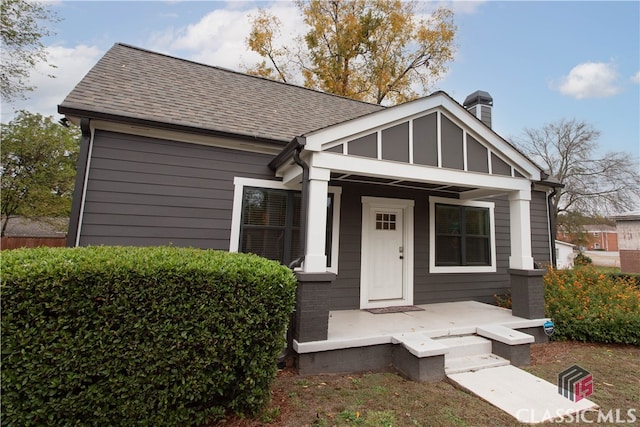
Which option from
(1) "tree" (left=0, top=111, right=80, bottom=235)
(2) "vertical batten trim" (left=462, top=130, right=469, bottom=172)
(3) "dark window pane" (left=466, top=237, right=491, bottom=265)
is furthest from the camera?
(1) "tree" (left=0, top=111, right=80, bottom=235)

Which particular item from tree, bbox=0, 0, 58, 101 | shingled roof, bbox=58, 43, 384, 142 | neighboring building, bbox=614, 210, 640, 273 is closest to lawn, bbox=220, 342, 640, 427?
shingled roof, bbox=58, 43, 384, 142

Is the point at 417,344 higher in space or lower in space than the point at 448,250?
lower

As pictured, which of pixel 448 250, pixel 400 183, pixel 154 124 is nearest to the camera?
pixel 154 124

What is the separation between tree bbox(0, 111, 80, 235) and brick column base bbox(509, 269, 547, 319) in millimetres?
19487

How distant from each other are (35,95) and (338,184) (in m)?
15.6

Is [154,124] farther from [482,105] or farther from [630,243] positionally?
[630,243]

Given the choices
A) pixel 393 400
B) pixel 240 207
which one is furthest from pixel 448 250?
pixel 240 207

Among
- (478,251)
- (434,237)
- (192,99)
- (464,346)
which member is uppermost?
(192,99)

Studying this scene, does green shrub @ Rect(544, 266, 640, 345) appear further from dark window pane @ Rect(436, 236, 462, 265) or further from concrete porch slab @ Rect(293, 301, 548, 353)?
dark window pane @ Rect(436, 236, 462, 265)

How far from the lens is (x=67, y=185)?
15930 millimetres

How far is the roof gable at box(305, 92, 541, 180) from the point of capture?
393 cm

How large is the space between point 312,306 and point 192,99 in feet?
13.2

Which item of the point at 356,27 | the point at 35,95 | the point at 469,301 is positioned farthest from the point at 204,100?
the point at 35,95

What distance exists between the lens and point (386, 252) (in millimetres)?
5719
